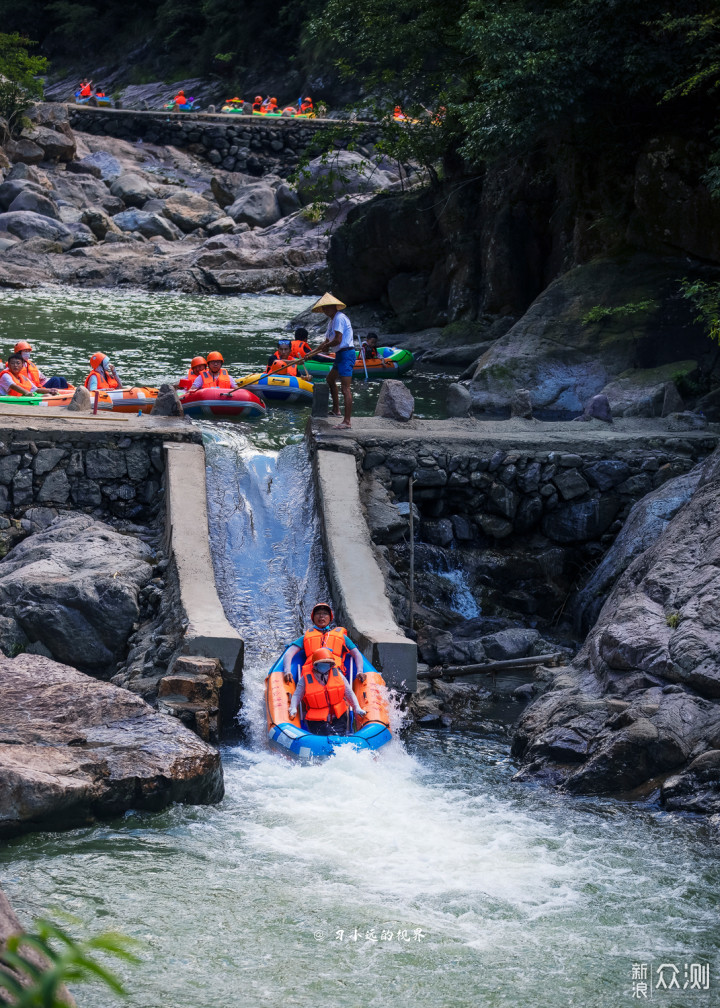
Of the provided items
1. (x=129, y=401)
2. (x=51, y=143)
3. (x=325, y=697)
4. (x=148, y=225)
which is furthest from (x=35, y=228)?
(x=325, y=697)

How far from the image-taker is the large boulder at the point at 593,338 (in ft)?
53.5

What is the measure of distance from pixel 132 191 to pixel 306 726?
3303cm

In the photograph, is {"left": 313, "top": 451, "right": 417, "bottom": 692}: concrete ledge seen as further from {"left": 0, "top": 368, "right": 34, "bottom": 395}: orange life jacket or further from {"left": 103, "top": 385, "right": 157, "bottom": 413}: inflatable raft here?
{"left": 0, "top": 368, "right": 34, "bottom": 395}: orange life jacket

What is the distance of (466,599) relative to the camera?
38.4 feet

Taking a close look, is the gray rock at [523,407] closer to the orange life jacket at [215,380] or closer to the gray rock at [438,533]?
the gray rock at [438,533]

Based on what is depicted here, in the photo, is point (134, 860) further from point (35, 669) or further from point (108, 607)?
point (108, 607)

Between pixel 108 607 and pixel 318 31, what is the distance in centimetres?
1794

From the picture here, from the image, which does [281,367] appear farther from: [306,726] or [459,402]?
[306,726]

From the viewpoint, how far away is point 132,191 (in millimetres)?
38188

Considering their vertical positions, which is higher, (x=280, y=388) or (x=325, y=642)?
(x=280, y=388)

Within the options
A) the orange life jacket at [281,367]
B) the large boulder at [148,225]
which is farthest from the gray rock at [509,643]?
the large boulder at [148,225]

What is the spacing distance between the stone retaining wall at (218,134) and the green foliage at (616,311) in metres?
30.6

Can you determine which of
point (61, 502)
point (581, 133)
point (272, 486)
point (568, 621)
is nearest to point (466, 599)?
point (568, 621)

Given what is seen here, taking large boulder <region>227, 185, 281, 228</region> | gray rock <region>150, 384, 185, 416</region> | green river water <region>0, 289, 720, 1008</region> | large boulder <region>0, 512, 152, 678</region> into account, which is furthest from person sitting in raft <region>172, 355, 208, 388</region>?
large boulder <region>227, 185, 281, 228</region>
